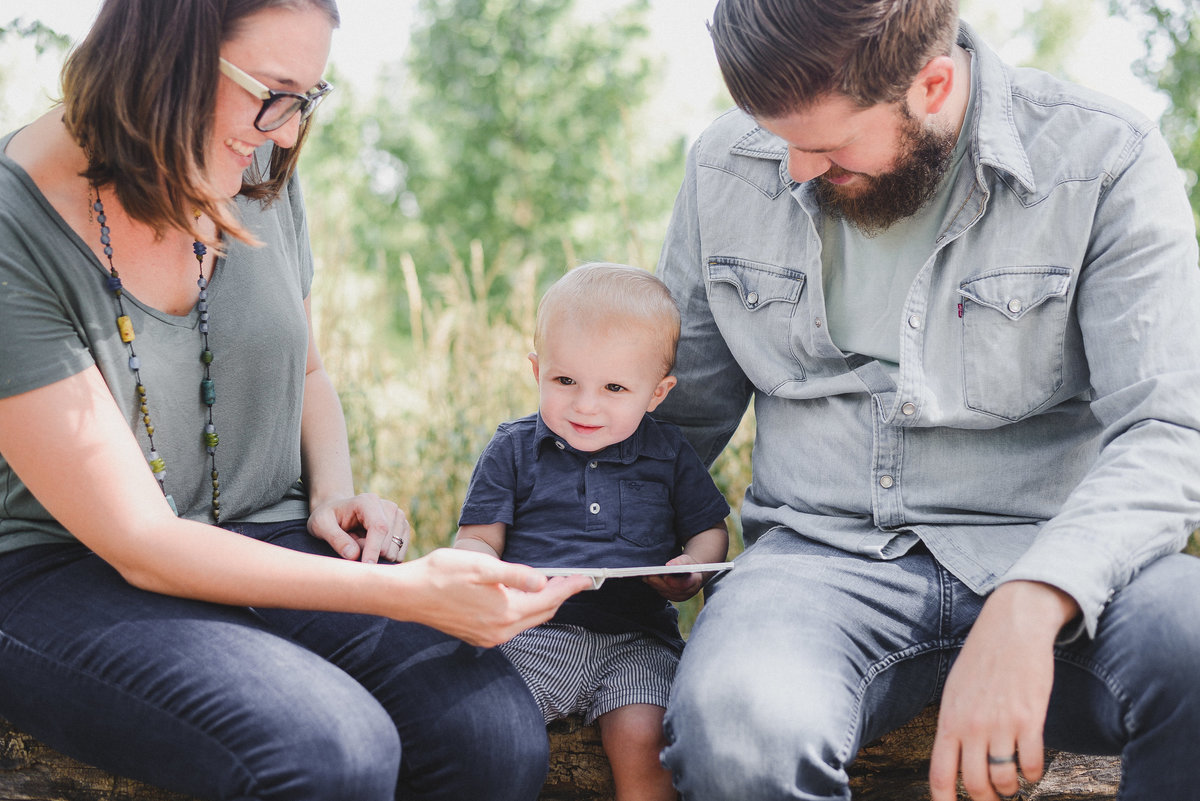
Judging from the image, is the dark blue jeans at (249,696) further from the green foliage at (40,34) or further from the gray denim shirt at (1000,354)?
the green foliage at (40,34)

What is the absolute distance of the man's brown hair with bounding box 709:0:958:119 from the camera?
1.97 m

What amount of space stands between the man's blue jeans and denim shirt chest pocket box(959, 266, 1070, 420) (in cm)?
37

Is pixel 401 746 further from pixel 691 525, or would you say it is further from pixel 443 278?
pixel 443 278

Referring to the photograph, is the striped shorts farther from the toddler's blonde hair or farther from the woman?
the toddler's blonde hair

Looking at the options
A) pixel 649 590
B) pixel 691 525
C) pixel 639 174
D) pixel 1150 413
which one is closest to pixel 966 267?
pixel 1150 413

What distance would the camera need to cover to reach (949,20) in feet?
6.88

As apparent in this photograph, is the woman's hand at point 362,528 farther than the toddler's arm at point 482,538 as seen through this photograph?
No

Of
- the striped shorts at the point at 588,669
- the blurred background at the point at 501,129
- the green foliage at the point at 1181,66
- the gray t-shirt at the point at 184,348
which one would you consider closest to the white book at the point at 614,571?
the striped shorts at the point at 588,669

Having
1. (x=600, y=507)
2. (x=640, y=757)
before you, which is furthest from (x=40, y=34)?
(x=640, y=757)

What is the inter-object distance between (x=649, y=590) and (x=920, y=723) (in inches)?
24.2

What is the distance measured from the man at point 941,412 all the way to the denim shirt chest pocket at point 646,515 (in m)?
0.21

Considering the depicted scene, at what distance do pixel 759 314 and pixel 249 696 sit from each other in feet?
4.33

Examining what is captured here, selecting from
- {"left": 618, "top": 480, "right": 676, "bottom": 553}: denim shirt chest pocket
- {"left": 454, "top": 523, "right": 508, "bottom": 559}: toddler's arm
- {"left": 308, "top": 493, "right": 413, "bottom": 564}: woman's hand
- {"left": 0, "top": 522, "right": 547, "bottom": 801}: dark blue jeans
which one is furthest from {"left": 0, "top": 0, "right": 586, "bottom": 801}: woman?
{"left": 618, "top": 480, "right": 676, "bottom": 553}: denim shirt chest pocket

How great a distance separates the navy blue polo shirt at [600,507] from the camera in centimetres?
227
